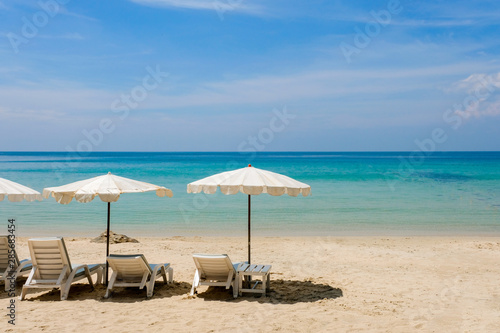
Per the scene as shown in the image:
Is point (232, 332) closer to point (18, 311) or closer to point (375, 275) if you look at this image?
point (18, 311)

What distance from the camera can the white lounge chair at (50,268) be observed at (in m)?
5.91

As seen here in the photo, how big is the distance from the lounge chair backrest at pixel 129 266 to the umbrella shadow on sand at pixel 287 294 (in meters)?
0.91

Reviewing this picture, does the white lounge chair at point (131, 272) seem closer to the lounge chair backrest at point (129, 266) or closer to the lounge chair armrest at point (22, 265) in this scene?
the lounge chair backrest at point (129, 266)

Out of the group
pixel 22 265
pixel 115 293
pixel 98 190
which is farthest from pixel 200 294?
pixel 22 265

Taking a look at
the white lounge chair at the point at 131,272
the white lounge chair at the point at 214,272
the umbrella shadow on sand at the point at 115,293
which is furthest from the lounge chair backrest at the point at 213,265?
the white lounge chair at the point at 131,272

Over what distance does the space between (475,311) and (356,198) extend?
18.3 metres

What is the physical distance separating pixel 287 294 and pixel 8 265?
169 inches

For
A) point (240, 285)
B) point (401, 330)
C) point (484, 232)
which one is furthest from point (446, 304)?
point (484, 232)

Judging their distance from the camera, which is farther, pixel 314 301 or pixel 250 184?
pixel 314 301

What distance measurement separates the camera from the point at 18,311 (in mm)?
Result: 5488

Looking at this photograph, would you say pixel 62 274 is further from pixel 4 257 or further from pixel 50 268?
pixel 4 257

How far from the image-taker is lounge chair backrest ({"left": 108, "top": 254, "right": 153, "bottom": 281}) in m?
5.96

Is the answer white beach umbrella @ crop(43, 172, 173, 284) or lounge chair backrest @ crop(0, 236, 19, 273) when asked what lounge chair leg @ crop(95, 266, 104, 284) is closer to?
lounge chair backrest @ crop(0, 236, 19, 273)

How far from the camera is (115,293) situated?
21.0 ft
